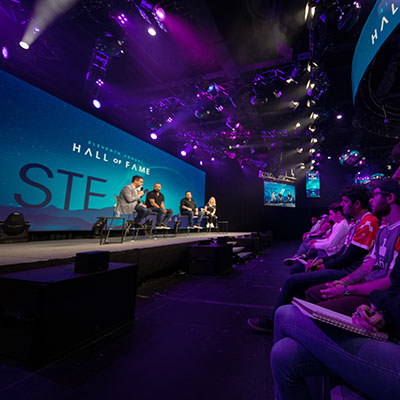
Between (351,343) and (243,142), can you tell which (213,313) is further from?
(243,142)

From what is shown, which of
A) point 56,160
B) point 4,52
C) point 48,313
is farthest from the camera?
point 56,160

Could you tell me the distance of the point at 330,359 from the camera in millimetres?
737

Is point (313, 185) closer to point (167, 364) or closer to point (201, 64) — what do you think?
point (201, 64)

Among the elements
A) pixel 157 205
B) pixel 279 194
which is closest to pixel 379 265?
pixel 157 205

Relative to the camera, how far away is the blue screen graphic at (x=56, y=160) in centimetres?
412

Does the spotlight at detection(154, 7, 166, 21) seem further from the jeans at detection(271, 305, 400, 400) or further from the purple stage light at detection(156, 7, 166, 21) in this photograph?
the jeans at detection(271, 305, 400, 400)

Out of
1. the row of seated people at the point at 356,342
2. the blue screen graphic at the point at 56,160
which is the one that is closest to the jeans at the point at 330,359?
the row of seated people at the point at 356,342

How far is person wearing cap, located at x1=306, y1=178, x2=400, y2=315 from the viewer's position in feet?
3.84

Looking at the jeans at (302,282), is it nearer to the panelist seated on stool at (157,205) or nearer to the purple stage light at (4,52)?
the panelist seated on stool at (157,205)

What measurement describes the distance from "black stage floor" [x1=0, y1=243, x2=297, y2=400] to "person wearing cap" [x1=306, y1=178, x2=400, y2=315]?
63 cm

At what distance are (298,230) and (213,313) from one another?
41.7 feet

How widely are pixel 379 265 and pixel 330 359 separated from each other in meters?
0.90

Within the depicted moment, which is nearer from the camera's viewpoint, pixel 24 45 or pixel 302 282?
pixel 302 282

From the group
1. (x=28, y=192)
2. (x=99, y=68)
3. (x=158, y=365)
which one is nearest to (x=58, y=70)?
(x=99, y=68)
